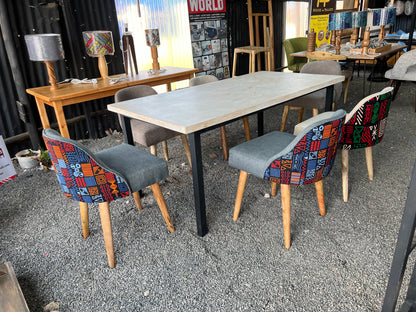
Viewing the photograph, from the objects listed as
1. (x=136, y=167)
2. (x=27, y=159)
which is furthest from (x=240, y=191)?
(x=27, y=159)

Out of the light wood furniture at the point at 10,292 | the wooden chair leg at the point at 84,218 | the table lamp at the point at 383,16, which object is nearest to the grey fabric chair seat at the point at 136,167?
the wooden chair leg at the point at 84,218

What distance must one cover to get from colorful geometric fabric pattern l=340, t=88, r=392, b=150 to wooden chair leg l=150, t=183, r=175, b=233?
1.23 meters

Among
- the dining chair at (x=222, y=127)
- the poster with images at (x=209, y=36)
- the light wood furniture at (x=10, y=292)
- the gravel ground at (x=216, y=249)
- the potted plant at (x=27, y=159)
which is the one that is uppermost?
the poster with images at (x=209, y=36)

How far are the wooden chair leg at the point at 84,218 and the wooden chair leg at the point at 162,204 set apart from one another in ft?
1.46

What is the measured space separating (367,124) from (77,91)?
2.37 m

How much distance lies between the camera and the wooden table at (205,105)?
5.86 ft

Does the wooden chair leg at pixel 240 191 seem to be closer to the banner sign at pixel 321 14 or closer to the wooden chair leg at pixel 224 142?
the wooden chair leg at pixel 224 142

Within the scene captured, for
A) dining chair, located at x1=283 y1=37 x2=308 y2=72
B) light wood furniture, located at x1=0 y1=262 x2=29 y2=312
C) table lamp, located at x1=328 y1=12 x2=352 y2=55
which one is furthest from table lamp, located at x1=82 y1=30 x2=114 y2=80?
dining chair, located at x1=283 y1=37 x2=308 y2=72

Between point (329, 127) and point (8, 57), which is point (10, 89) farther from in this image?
point (329, 127)

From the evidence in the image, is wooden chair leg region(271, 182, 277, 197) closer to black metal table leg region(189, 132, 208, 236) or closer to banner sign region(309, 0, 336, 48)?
black metal table leg region(189, 132, 208, 236)

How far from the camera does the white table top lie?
1.80m

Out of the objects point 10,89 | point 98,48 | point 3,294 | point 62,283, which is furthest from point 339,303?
point 10,89

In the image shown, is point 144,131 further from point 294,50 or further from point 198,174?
point 294,50

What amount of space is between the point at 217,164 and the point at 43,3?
96.2 inches
